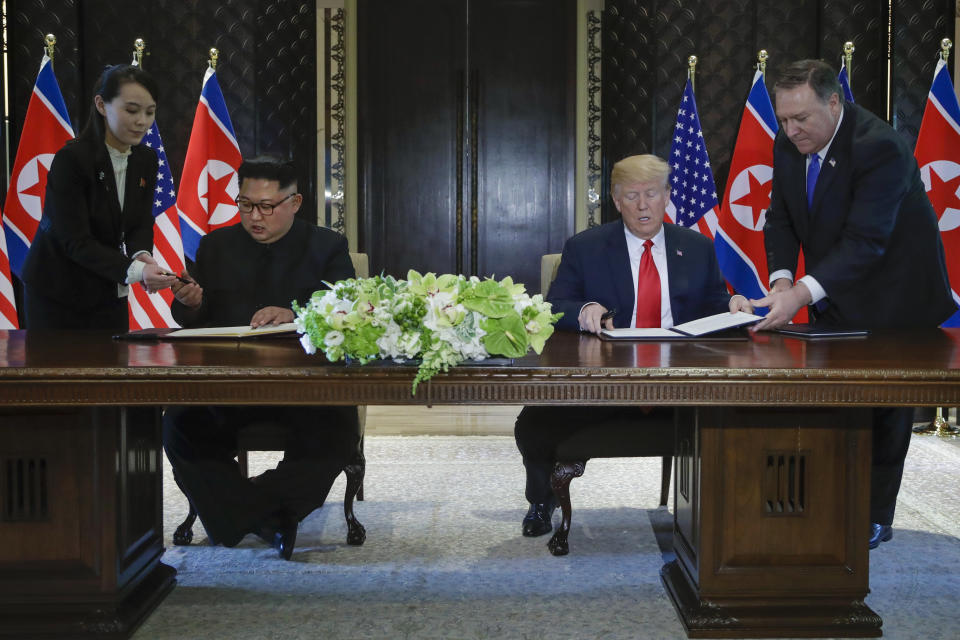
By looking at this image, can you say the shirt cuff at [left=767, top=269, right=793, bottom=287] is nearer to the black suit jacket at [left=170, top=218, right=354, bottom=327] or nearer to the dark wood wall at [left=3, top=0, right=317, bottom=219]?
the black suit jacket at [left=170, top=218, right=354, bottom=327]

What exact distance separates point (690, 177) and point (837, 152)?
2345 mm

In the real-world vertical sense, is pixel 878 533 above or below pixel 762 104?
below

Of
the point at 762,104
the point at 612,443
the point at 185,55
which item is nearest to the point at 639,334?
the point at 612,443

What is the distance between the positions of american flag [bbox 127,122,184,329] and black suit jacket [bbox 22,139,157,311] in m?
1.61

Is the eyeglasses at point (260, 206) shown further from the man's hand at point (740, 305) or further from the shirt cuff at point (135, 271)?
the man's hand at point (740, 305)

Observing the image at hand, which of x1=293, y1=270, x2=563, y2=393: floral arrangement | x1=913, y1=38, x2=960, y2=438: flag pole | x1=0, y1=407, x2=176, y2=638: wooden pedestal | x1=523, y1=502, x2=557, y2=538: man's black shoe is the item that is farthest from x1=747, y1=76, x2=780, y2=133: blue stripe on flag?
x1=0, y1=407, x2=176, y2=638: wooden pedestal

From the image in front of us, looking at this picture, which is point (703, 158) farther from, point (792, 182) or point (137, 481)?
point (137, 481)

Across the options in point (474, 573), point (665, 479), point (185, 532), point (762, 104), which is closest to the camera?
point (474, 573)

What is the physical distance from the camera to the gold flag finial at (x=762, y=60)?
195 inches

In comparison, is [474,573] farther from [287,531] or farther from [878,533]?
[878,533]

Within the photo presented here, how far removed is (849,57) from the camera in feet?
16.3

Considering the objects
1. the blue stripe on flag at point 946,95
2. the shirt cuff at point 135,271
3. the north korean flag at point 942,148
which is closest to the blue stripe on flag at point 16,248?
the shirt cuff at point 135,271

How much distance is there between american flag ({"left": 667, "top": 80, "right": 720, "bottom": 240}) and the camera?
190 inches

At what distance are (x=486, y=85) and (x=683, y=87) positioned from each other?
1357 mm
